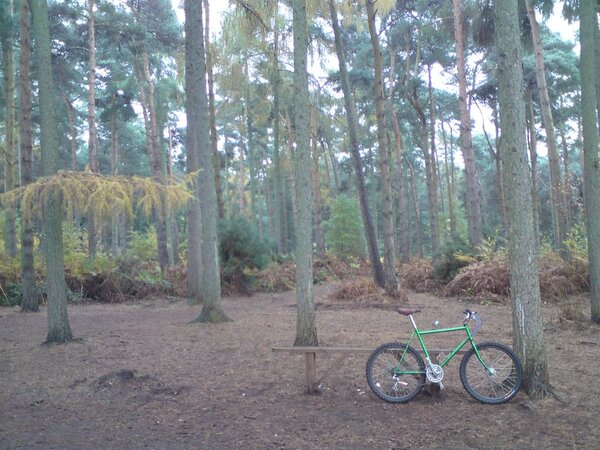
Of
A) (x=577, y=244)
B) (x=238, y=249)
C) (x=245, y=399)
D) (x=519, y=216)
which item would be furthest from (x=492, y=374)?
(x=238, y=249)

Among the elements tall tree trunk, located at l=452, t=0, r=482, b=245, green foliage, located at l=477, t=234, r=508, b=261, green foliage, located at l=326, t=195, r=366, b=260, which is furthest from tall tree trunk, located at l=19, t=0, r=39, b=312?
green foliage, located at l=326, t=195, r=366, b=260

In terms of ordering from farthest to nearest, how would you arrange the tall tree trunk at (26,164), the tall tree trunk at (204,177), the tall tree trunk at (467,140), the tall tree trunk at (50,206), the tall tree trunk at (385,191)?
the tall tree trunk at (467,140) → the tall tree trunk at (385,191) → the tall tree trunk at (26,164) → the tall tree trunk at (204,177) → the tall tree trunk at (50,206)

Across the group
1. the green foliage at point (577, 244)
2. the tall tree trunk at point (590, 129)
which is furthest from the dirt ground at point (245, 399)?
the green foliage at point (577, 244)

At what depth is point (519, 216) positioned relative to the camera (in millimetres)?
5574

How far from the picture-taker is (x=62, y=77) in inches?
811

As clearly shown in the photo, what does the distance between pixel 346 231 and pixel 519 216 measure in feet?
73.7

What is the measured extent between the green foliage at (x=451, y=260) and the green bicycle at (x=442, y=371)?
11.0 meters

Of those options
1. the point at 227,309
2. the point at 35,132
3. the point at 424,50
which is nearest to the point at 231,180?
the point at 35,132

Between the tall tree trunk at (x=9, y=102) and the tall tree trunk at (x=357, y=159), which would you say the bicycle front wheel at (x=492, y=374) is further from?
the tall tree trunk at (x=9, y=102)

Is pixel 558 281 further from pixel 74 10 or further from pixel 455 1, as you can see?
pixel 74 10

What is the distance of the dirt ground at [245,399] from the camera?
4.73 m

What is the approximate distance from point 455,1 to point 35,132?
22088mm

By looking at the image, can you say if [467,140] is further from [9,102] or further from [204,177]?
[9,102]

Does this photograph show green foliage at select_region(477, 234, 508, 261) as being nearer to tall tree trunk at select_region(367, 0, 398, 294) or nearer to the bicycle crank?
tall tree trunk at select_region(367, 0, 398, 294)
